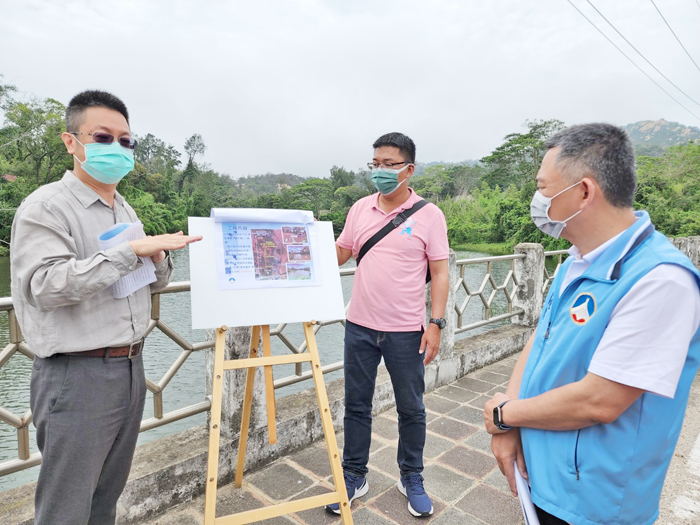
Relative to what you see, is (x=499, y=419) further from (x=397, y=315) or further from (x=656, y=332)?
(x=397, y=315)

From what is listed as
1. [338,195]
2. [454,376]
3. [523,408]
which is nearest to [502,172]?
[338,195]

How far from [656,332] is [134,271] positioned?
4.97 feet

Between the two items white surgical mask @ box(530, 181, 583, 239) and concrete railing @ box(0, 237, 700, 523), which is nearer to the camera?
white surgical mask @ box(530, 181, 583, 239)

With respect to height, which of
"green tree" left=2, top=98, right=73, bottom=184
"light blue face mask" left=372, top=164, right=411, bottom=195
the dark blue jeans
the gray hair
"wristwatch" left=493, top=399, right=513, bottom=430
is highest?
"green tree" left=2, top=98, right=73, bottom=184

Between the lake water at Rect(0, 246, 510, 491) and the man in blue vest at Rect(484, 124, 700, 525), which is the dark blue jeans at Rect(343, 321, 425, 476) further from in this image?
the lake water at Rect(0, 246, 510, 491)

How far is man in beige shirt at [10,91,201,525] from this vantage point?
1.32m

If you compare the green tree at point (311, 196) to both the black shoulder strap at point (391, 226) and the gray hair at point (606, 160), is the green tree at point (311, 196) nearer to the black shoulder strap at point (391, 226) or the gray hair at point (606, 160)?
the black shoulder strap at point (391, 226)

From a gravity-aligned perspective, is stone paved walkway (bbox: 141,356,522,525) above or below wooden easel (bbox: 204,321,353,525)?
below

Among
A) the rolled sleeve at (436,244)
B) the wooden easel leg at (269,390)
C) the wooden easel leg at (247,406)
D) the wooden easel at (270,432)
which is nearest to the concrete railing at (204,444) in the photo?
the wooden easel leg at (247,406)

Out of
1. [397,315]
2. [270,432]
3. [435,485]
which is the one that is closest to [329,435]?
[270,432]

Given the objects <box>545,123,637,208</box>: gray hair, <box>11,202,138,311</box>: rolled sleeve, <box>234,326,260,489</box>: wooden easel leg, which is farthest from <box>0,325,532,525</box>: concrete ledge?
<box>545,123,637,208</box>: gray hair

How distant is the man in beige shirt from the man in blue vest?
1210 mm

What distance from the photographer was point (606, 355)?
0.99 metres

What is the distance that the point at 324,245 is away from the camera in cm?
218
